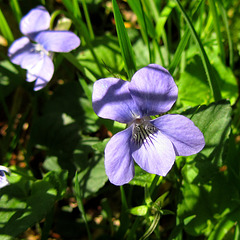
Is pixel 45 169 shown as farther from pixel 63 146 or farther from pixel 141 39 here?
pixel 141 39

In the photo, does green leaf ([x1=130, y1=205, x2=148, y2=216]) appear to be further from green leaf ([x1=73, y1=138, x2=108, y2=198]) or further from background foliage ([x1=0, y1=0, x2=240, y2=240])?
green leaf ([x1=73, y1=138, x2=108, y2=198])

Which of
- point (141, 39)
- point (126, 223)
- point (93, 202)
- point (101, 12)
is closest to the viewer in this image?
point (126, 223)

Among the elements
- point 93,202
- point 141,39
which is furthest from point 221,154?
point 141,39

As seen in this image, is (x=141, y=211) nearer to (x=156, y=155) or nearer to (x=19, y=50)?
(x=156, y=155)

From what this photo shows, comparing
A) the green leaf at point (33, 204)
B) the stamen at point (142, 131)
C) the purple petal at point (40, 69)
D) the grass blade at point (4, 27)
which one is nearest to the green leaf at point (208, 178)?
the stamen at point (142, 131)

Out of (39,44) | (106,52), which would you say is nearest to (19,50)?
(39,44)

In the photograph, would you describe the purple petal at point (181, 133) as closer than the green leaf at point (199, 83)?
Yes

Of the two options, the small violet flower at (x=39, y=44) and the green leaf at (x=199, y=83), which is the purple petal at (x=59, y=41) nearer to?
the small violet flower at (x=39, y=44)
